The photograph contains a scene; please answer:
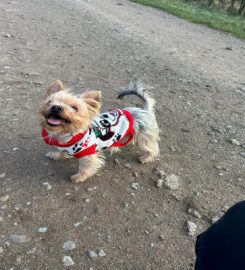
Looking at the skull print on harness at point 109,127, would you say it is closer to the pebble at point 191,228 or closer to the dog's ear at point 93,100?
the dog's ear at point 93,100

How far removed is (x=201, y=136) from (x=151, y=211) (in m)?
2.13

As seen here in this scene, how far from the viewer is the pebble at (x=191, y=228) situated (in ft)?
14.5

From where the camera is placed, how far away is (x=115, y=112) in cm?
516

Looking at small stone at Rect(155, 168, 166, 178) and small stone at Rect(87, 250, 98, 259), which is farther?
small stone at Rect(155, 168, 166, 178)

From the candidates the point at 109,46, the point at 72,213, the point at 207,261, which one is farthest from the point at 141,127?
the point at 109,46

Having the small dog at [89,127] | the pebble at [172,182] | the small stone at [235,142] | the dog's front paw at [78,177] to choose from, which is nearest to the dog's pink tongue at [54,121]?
the small dog at [89,127]

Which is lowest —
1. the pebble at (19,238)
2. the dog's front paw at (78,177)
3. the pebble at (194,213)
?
the pebble at (19,238)

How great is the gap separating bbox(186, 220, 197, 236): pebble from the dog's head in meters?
1.61

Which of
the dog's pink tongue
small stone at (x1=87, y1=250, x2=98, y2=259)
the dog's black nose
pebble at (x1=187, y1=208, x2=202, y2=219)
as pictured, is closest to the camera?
small stone at (x1=87, y1=250, x2=98, y2=259)

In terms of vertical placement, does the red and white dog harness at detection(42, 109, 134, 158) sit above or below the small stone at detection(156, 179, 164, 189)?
above

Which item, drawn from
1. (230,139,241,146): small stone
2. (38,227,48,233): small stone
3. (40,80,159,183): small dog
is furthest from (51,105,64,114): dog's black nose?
(230,139,241,146): small stone

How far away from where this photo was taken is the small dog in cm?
439

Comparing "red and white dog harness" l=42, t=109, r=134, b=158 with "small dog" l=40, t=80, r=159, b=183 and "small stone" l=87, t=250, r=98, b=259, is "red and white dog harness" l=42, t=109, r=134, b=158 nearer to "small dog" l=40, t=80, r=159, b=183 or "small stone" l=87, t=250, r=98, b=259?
"small dog" l=40, t=80, r=159, b=183

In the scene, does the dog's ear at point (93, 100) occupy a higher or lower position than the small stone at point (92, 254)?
higher
